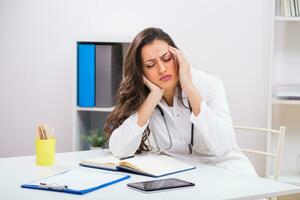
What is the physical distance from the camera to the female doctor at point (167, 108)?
2510 mm

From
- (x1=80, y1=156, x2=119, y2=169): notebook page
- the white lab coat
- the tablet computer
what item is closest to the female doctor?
the white lab coat

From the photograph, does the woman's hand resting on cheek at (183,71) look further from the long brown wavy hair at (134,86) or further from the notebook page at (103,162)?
the notebook page at (103,162)

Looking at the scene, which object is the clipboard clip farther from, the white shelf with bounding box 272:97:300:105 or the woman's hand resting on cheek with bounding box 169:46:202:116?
the white shelf with bounding box 272:97:300:105

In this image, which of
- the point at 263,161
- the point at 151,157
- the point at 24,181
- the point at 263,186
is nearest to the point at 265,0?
the point at 263,161

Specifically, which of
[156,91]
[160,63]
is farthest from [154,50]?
[156,91]

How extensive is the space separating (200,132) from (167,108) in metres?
0.21

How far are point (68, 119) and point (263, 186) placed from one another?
2329mm

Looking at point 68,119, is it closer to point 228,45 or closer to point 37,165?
point 228,45

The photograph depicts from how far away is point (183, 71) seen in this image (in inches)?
102

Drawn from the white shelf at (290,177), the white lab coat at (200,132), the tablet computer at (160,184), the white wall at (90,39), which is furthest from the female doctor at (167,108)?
the white wall at (90,39)

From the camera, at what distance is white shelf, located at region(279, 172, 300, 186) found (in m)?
3.34

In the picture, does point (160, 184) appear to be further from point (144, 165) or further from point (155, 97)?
point (155, 97)

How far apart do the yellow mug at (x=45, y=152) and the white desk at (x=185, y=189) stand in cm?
4

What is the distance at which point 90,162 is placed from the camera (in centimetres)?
228
